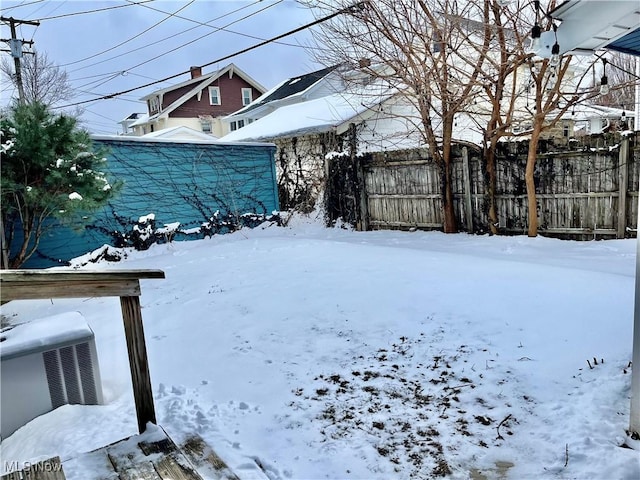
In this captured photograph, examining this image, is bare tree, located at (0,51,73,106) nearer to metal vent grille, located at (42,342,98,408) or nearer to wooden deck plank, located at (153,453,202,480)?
metal vent grille, located at (42,342,98,408)

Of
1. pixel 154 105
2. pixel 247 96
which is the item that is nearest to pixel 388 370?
pixel 247 96

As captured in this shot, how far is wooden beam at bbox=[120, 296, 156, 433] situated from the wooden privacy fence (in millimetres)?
6595

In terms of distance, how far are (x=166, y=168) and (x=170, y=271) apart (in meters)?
3.16

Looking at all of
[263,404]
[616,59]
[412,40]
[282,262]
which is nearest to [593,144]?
[412,40]

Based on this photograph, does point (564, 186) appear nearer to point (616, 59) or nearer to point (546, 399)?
point (546, 399)

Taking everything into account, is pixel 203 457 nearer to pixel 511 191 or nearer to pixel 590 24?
pixel 590 24

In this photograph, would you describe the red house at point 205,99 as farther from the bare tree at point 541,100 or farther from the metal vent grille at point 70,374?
the metal vent grille at point 70,374

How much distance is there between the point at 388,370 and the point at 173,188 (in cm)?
724

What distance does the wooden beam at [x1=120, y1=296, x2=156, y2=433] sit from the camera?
2182 mm

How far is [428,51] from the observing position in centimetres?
736

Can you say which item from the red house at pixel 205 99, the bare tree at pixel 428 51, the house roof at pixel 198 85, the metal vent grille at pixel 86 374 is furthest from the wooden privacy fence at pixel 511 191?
the house roof at pixel 198 85

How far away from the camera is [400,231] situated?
9.05 m

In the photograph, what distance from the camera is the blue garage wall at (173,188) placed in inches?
306

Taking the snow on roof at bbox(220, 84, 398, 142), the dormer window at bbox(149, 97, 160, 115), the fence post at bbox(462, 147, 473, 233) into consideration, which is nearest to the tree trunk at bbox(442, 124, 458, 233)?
the fence post at bbox(462, 147, 473, 233)
